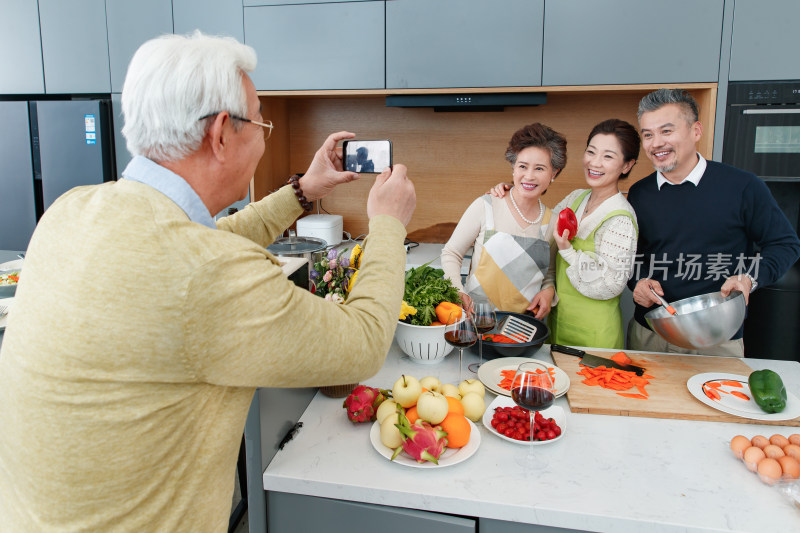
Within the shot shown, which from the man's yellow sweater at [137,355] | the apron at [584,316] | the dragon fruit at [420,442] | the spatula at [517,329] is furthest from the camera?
the apron at [584,316]

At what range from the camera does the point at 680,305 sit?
156 centimetres

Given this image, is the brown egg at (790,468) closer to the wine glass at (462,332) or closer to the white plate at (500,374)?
the white plate at (500,374)

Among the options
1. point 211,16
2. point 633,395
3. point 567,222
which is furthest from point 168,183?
point 211,16

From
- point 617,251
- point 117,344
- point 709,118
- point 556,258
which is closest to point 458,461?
point 117,344

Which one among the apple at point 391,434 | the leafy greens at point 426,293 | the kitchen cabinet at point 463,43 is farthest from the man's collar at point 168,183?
the kitchen cabinet at point 463,43

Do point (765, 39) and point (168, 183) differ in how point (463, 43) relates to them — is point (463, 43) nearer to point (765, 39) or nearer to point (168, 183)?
point (765, 39)

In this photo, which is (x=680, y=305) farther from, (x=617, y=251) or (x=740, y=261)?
(x=740, y=261)

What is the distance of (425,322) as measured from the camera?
1.47m

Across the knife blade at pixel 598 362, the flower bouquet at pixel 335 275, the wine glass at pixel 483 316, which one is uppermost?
the flower bouquet at pixel 335 275

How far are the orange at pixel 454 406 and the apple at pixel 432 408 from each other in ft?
0.11

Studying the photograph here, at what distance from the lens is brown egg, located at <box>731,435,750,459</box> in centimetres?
110

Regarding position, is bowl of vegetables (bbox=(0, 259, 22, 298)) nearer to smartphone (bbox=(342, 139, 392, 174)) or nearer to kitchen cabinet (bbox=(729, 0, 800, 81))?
smartphone (bbox=(342, 139, 392, 174))

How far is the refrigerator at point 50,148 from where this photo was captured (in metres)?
3.03

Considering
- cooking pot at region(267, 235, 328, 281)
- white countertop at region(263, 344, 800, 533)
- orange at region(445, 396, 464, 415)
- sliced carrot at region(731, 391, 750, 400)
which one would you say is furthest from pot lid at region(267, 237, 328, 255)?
sliced carrot at region(731, 391, 750, 400)
